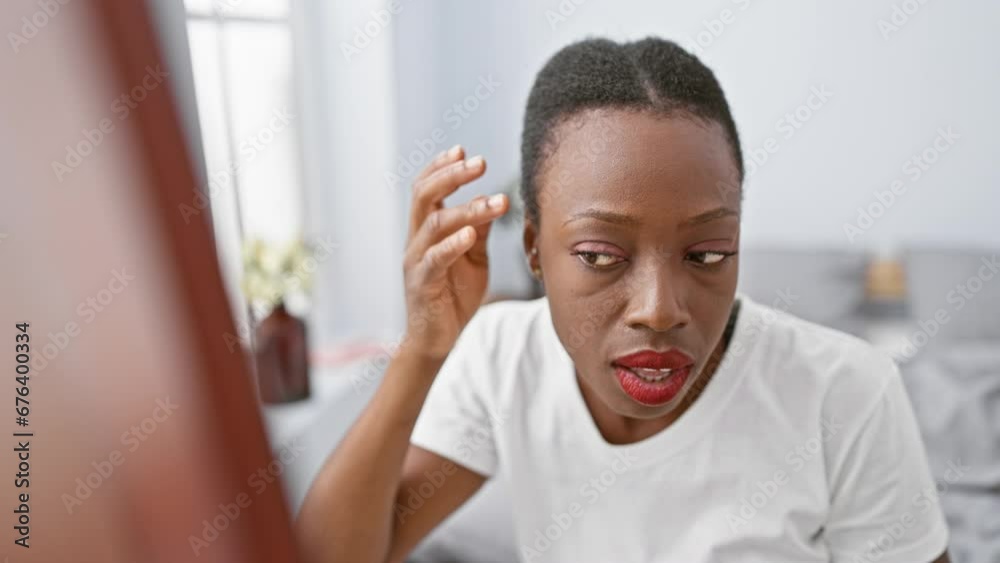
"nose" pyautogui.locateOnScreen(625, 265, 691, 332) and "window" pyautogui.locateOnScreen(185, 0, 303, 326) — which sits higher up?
"window" pyautogui.locateOnScreen(185, 0, 303, 326)

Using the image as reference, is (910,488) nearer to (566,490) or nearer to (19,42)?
(566,490)

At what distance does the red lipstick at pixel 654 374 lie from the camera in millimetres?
472

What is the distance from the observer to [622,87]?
1.53 feet

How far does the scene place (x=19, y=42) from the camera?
0.24 m

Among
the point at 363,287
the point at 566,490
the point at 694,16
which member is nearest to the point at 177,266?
the point at 566,490
